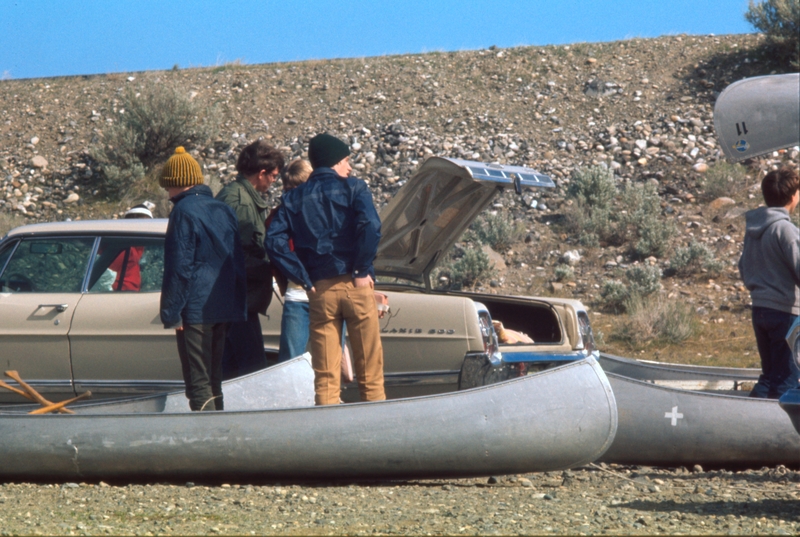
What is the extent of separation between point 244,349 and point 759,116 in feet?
11.0

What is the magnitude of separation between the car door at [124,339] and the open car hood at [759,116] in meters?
3.77

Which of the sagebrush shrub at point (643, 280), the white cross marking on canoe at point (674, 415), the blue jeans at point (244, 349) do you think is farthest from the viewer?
the sagebrush shrub at point (643, 280)

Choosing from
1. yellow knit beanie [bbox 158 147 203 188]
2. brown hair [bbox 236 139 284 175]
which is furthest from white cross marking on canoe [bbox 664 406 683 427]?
yellow knit beanie [bbox 158 147 203 188]

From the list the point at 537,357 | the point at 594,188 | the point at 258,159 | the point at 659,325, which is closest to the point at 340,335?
the point at 258,159

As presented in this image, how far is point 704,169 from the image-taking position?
57.2 feet

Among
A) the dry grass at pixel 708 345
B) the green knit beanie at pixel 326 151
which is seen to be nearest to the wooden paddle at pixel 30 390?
the green knit beanie at pixel 326 151

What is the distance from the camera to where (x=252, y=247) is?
18.1 ft

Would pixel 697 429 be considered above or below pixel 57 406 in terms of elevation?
below

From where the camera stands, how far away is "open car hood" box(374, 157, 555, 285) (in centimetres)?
576

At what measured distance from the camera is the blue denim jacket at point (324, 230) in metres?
4.73

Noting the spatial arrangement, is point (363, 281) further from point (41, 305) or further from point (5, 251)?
point (5, 251)

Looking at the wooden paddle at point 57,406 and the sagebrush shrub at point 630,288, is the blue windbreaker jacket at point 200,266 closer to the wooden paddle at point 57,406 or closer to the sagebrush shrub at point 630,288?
the wooden paddle at point 57,406

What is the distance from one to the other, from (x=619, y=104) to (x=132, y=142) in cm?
1131

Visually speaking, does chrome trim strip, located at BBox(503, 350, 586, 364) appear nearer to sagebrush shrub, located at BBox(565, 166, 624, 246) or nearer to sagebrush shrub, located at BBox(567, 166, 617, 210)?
sagebrush shrub, located at BBox(565, 166, 624, 246)
